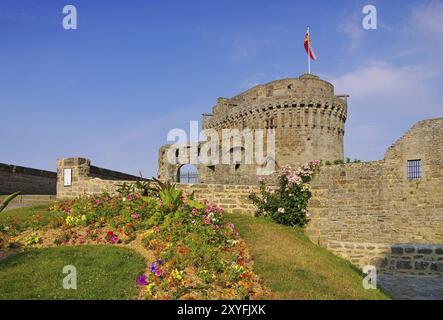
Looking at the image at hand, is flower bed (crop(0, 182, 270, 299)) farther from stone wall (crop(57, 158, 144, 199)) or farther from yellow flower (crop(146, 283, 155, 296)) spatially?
stone wall (crop(57, 158, 144, 199))

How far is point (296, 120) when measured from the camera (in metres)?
31.3

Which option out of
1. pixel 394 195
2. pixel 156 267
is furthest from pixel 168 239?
pixel 394 195

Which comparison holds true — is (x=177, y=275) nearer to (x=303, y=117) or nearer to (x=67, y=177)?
(x=67, y=177)

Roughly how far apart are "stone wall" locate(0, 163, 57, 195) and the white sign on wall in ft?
19.8

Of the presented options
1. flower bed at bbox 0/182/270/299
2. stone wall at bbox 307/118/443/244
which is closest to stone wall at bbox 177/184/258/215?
flower bed at bbox 0/182/270/299

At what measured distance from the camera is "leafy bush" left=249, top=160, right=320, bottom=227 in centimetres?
1486

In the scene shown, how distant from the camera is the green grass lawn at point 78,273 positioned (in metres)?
7.09

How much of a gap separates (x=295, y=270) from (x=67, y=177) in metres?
13.1

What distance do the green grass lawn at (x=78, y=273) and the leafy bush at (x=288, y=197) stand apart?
7044mm

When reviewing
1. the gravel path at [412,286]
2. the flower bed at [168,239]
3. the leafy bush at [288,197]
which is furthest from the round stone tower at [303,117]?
the gravel path at [412,286]

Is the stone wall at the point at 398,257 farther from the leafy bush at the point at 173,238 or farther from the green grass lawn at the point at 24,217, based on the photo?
the green grass lawn at the point at 24,217
